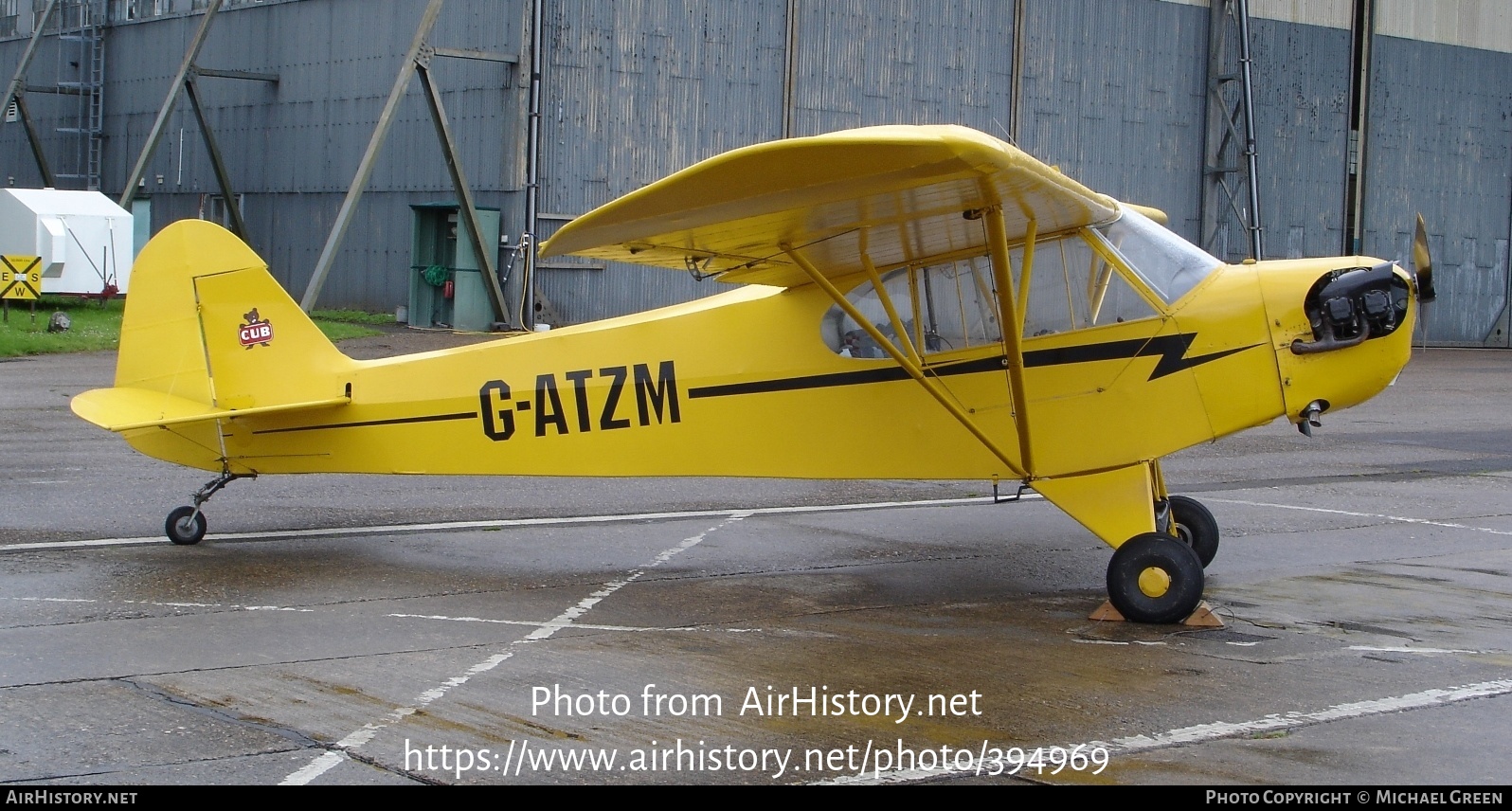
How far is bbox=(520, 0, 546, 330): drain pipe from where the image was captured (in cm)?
2770

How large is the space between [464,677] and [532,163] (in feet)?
73.3

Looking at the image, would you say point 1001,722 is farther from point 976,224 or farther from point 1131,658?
point 976,224

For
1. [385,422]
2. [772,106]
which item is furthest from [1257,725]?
[772,106]

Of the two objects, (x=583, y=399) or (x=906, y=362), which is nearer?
(x=906, y=362)

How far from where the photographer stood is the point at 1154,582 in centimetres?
797

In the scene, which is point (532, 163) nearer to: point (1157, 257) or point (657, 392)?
point (657, 392)

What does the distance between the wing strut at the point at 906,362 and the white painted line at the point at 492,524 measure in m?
3.08

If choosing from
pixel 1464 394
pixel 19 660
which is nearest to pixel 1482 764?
pixel 19 660

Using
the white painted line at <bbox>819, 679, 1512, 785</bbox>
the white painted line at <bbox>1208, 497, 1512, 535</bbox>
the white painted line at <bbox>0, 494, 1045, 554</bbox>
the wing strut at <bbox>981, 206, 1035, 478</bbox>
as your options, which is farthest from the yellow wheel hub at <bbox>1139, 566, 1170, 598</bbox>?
the white painted line at <bbox>1208, 497, 1512, 535</bbox>

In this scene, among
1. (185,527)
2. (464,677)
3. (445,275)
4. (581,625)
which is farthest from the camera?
(445,275)

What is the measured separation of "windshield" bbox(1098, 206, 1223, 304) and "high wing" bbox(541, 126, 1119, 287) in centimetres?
20

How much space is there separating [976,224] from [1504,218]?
38961 mm

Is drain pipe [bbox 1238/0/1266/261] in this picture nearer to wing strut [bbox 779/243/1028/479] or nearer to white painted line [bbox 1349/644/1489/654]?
wing strut [bbox 779/243/1028/479]

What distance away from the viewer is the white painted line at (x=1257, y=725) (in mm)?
5277
